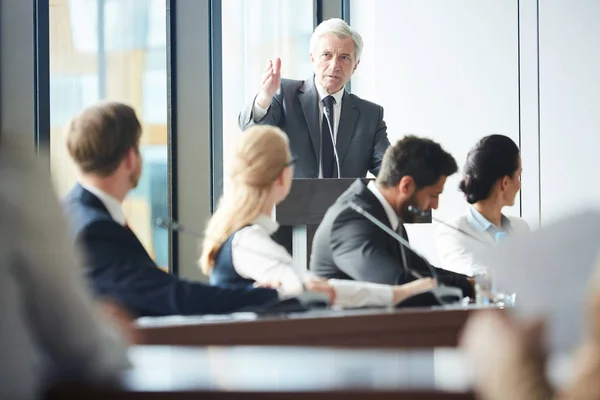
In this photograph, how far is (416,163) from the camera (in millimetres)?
3930

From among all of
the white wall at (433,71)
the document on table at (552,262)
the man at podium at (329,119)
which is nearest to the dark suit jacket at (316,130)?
the man at podium at (329,119)

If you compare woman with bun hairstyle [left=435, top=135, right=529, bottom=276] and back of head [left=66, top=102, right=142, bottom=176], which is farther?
woman with bun hairstyle [left=435, top=135, right=529, bottom=276]

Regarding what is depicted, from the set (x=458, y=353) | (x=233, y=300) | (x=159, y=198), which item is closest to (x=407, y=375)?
(x=458, y=353)

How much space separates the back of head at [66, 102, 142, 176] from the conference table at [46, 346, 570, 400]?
141cm

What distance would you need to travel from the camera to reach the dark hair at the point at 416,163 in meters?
3.87

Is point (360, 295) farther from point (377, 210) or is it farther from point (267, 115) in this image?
point (267, 115)

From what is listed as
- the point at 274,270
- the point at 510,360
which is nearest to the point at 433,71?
the point at 274,270

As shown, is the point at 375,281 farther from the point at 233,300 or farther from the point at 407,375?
the point at 407,375

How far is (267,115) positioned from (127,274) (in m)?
2.49

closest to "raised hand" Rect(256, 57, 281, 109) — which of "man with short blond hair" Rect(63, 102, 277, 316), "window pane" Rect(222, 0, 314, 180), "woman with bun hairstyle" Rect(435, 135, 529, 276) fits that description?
"woman with bun hairstyle" Rect(435, 135, 529, 276)

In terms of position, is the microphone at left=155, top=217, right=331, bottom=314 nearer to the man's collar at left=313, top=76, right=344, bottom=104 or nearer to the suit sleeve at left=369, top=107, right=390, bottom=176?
the suit sleeve at left=369, top=107, right=390, bottom=176

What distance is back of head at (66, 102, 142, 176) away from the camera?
108 inches

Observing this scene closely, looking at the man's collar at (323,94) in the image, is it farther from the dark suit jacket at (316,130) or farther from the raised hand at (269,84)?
the raised hand at (269,84)

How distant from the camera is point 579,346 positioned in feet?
2.72
